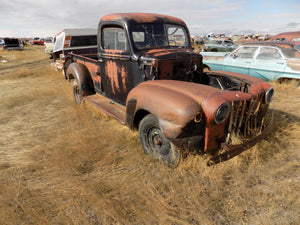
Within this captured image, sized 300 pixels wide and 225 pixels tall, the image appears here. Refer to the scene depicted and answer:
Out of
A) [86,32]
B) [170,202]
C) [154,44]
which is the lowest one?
[170,202]

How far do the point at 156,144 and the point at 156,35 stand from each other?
191 cm

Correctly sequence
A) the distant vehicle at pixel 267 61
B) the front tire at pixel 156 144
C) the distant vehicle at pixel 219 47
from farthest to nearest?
the distant vehicle at pixel 219 47 → the distant vehicle at pixel 267 61 → the front tire at pixel 156 144

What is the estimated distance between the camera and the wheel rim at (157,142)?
8.83ft

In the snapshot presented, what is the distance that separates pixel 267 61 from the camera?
6410 mm

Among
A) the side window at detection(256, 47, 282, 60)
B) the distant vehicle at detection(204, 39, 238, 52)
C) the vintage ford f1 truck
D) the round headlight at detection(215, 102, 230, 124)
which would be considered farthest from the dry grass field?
the distant vehicle at detection(204, 39, 238, 52)

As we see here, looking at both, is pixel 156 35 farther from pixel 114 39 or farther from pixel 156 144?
pixel 156 144

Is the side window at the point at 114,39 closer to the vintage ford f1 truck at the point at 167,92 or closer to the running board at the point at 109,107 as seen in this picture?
the vintage ford f1 truck at the point at 167,92

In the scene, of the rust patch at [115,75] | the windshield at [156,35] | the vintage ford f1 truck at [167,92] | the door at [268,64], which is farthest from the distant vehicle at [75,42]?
the door at [268,64]

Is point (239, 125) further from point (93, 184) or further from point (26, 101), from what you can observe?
point (26, 101)

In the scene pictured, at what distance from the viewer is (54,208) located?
7.13 feet

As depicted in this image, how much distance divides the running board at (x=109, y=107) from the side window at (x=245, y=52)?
501cm

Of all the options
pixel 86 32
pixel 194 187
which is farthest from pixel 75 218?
pixel 86 32

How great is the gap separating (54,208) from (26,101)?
15.9 ft

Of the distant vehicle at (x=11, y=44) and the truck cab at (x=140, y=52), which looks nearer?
the truck cab at (x=140, y=52)
